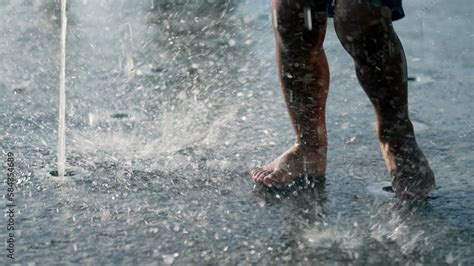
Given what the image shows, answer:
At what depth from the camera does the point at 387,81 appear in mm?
2572

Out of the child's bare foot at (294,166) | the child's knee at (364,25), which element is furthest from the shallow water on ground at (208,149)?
the child's knee at (364,25)

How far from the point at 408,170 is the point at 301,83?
1.43ft

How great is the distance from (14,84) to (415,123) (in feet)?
5.80

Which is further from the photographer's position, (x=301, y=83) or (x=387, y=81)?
(x=301, y=83)

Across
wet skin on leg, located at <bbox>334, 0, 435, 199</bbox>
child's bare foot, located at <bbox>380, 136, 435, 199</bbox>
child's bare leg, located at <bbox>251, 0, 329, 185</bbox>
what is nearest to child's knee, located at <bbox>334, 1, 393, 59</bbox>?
wet skin on leg, located at <bbox>334, 0, 435, 199</bbox>

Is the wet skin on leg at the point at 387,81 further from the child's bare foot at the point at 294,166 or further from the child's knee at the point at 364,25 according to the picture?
the child's bare foot at the point at 294,166

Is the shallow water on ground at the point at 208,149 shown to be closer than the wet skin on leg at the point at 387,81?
Yes

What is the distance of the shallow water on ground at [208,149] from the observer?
7.55 feet

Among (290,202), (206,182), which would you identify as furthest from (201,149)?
(290,202)

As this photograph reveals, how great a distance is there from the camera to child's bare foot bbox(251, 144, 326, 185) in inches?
110

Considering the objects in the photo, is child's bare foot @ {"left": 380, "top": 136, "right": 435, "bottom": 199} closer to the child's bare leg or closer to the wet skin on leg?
the wet skin on leg

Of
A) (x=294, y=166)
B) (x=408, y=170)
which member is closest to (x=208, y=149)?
(x=294, y=166)

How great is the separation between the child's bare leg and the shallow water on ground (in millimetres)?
76

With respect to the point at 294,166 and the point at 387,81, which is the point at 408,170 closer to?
the point at 387,81
